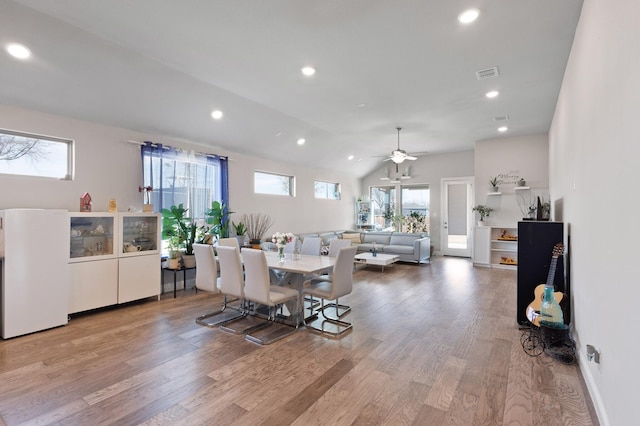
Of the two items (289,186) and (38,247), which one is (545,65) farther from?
(38,247)

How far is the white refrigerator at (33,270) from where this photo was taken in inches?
134

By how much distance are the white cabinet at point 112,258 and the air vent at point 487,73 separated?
494 cm

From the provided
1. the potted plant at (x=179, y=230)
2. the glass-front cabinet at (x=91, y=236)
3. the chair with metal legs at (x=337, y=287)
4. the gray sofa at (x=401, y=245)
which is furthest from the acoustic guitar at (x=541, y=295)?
the glass-front cabinet at (x=91, y=236)

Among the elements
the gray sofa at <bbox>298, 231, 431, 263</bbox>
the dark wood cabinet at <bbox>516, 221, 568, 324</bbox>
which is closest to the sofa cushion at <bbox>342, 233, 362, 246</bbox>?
the gray sofa at <bbox>298, 231, 431, 263</bbox>

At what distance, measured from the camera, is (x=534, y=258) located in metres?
3.75

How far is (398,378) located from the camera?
2.60 meters

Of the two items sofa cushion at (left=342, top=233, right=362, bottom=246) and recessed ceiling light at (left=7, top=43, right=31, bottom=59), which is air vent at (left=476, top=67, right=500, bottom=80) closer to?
recessed ceiling light at (left=7, top=43, right=31, bottom=59)

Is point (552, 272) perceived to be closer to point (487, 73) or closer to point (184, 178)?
point (487, 73)

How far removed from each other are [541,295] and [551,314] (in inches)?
20.0

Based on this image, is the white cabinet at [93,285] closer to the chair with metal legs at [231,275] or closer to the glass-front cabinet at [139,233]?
the glass-front cabinet at [139,233]

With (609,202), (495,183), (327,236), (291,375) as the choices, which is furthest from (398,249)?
(609,202)

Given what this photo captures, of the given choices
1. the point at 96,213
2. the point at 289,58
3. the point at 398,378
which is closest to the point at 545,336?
the point at 398,378

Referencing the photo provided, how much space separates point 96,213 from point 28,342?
1.62 m

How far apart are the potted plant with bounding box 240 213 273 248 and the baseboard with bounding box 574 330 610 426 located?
5100mm
